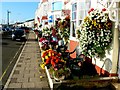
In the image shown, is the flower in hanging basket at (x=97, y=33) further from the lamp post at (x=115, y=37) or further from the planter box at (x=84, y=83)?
the planter box at (x=84, y=83)

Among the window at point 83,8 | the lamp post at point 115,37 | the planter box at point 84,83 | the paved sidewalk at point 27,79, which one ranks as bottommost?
the paved sidewalk at point 27,79

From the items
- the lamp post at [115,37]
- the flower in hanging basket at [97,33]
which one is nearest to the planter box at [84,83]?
the lamp post at [115,37]

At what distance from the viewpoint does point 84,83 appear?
655 cm

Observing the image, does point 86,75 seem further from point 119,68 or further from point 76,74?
point 119,68

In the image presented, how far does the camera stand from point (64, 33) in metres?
13.2

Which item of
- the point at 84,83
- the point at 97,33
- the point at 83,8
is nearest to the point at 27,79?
the point at 84,83

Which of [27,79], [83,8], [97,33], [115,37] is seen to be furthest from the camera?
[83,8]

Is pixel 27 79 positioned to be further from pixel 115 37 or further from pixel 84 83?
pixel 115 37

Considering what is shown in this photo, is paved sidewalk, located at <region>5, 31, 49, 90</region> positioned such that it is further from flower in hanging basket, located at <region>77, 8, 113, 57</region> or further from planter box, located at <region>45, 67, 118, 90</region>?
flower in hanging basket, located at <region>77, 8, 113, 57</region>

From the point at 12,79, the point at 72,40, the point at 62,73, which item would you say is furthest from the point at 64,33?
the point at 62,73

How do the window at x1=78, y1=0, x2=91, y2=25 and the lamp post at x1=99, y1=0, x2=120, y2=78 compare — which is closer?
the lamp post at x1=99, y1=0, x2=120, y2=78

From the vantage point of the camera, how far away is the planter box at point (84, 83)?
636cm

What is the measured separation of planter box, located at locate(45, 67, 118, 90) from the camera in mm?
6359

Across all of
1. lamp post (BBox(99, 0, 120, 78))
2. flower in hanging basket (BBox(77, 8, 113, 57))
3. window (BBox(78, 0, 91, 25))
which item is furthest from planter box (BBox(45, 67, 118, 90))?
window (BBox(78, 0, 91, 25))
